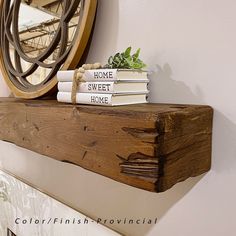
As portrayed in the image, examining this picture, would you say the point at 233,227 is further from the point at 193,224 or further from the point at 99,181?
the point at 99,181

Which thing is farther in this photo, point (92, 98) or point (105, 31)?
point (105, 31)

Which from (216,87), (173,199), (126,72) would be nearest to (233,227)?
(173,199)

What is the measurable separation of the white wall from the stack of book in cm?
7

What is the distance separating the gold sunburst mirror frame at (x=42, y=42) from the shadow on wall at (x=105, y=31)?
4cm

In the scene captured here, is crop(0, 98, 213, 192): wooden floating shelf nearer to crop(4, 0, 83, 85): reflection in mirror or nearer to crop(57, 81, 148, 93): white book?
crop(57, 81, 148, 93): white book

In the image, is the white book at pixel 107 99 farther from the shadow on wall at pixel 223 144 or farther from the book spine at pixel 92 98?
the shadow on wall at pixel 223 144

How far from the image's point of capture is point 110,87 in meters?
0.59

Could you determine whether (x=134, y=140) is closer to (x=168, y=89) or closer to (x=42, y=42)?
(x=168, y=89)

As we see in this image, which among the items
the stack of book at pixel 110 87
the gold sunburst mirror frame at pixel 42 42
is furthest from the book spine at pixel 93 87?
the gold sunburst mirror frame at pixel 42 42

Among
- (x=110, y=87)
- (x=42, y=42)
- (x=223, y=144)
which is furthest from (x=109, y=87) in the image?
(x=42, y=42)

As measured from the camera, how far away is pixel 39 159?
114 cm

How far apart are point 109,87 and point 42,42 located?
0.51 meters

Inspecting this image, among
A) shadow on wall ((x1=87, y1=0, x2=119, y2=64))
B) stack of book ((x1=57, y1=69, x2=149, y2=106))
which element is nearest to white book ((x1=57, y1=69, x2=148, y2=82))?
stack of book ((x1=57, y1=69, x2=149, y2=106))

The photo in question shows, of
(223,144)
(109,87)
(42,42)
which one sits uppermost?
(42,42)
